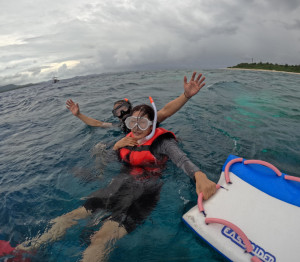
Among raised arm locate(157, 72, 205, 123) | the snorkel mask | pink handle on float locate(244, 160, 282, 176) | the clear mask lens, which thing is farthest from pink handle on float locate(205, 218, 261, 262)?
the snorkel mask

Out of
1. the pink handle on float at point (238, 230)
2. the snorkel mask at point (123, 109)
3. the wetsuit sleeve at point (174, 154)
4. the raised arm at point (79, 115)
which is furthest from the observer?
the raised arm at point (79, 115)

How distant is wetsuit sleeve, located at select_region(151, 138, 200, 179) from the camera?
243 cm

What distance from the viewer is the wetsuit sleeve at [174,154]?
243 cm

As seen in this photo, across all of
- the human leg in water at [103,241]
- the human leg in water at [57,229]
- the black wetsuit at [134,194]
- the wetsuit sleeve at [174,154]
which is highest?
the wetsuit sleeve at [174,154]

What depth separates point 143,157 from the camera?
2.98 m

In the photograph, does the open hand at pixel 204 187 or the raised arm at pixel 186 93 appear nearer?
the open hand at pixel 204 187

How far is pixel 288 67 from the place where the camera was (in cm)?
3069

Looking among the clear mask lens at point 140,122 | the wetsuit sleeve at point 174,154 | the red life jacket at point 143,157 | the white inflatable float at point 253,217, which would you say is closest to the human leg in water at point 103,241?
the white inflatable float at point 253,217

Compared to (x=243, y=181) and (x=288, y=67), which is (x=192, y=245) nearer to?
(x=243, y=181)

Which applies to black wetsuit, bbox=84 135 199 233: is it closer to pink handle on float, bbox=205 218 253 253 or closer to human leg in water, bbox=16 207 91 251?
human leg in water, bbox=16 207 91 251

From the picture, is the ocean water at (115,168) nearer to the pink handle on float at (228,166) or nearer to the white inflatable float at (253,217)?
the white inflatable float at (253,217)

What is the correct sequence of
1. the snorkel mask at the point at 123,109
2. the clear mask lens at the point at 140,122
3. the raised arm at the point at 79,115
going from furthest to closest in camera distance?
the raised arm at the point at 79,115
the snorkel mask at the point at 123,109
the clear mask lens at the point at 140,122

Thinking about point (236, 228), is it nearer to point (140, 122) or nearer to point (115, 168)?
point (140, 122)

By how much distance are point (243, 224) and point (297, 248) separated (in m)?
0.42
